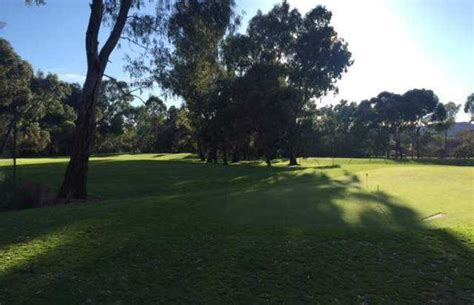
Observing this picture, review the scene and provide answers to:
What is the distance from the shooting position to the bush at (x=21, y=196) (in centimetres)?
1619

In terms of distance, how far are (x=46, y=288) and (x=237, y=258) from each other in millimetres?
3243

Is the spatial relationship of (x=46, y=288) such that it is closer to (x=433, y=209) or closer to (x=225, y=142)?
(x=433, y=209)

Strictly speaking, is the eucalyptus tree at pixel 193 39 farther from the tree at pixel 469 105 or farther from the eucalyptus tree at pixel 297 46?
the tree at pixel 469 105

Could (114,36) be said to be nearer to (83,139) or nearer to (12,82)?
(83,139)

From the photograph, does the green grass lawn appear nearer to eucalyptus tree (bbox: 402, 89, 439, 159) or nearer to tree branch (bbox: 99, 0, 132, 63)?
tree branch (bbox: 99, 0, 132, 63)

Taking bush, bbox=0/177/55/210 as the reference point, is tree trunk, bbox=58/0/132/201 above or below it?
above

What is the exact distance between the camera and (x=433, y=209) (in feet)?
41.1

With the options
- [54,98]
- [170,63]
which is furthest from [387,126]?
[170,63]

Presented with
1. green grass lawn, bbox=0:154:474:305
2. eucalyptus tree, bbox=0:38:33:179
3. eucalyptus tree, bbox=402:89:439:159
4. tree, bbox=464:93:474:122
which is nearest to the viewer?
green grass lawn, bbox=0:154:474:305

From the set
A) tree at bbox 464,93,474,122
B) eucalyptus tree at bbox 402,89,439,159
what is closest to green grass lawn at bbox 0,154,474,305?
eucalyptus tree at bbox 402,89,439,159

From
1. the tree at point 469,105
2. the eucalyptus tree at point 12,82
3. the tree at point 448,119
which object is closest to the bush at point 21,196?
the eucalyptus tree at point 12,82

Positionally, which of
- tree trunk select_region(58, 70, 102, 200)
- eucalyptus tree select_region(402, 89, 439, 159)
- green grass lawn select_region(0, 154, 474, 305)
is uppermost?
eucalyptus tree select_region(402, 89, 439, 159)

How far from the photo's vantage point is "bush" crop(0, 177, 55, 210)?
53.1ft

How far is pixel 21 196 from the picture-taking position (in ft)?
54.0
